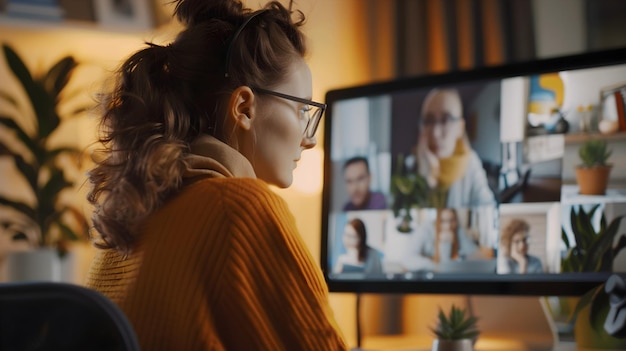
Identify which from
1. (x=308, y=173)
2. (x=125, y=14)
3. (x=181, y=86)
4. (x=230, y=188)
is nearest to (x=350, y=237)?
(x=181, y=86)

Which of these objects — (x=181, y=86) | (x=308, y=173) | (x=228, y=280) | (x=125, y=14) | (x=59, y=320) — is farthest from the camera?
(x=125, y=14)

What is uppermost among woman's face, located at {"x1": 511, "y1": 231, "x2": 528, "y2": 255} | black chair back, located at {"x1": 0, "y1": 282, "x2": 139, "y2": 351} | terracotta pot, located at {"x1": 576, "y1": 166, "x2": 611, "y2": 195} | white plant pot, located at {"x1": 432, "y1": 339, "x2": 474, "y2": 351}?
terracotta pot, located at {"x1": 576, "y1": 166, "x2": 611, "y2": 195}

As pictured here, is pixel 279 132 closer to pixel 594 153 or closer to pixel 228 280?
pixel 228 280

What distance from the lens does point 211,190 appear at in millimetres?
829

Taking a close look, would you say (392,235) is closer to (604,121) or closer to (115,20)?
(604,121)

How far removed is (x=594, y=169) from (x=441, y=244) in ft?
1.05

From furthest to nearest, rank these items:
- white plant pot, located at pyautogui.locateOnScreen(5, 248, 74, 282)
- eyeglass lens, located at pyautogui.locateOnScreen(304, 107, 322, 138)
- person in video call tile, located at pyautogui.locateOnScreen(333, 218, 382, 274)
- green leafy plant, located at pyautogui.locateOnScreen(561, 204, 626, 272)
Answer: white plant pot, located at pyautogui.locateOnScreen(5, 248, 74, 282) < person in video call tile, located at pyautogui.locateOnScreen(333, 218, 382, 274) < green leafy plant, located at pyautogui.locateOnScreen(561, 204, 626, 272) < eyeglass lens, located at pyautogui.locateOnScreen(304, 107, 322, 138)

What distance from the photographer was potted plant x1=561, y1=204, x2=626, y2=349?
4.30ft

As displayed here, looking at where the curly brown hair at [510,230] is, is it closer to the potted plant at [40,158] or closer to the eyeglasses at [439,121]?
the eyeglasses at [439,121]

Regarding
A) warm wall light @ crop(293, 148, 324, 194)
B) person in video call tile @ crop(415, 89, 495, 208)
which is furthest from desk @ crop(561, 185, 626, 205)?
warm wall light @ crop(293, 148, 324, 194)

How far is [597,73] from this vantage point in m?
1.37

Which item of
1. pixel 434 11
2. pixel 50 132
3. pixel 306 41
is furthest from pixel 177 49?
pixel 50 132

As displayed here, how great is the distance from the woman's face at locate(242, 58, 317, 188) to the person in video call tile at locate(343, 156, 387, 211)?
1.68 ft

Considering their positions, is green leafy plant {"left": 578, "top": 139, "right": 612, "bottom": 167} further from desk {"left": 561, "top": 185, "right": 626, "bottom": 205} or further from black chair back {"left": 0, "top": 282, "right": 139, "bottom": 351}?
black chair back {"left": 0, "top": 282, "right": 139, "bottom": 351}
